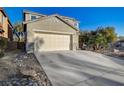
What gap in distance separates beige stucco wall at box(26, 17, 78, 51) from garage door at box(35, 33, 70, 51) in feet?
1.83

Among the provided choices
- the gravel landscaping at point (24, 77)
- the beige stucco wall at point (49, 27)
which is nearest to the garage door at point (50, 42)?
the beige stucco wall at point (49, 27)

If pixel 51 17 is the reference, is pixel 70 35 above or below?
below

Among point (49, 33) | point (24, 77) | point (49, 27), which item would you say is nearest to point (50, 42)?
point (49, 33)

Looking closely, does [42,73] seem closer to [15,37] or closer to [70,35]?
[70,35]

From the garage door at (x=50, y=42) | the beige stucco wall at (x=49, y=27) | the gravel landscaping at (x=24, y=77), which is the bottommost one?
the gravel landscaping at (x=24, y=77)

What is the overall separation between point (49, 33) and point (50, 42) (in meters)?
0.89

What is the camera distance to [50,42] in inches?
589

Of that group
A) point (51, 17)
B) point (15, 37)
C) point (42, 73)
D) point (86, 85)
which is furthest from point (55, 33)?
point (15, 37)

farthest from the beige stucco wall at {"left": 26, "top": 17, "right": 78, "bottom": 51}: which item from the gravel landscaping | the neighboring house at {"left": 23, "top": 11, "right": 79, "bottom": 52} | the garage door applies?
the gravel landscaping

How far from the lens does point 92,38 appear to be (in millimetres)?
20000

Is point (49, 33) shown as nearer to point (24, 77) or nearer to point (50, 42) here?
point (50, 42)

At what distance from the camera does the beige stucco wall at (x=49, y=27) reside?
14.1 metres

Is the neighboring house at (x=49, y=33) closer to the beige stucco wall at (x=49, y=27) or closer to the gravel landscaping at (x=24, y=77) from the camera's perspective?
the beige stucco wall at (x=49, y=27)
